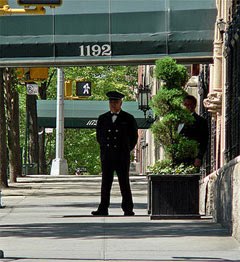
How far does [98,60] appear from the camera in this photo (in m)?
21.5

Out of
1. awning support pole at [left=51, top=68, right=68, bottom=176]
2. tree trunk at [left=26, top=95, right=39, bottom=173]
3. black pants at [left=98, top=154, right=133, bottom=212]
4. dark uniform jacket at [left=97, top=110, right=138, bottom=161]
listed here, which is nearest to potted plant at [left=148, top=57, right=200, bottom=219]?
dark uniform jacket at [left=97, top=110, right=138, bottom=161]

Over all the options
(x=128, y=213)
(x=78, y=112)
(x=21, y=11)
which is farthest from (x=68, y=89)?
(x=21, y=11)

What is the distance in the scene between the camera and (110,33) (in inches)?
851

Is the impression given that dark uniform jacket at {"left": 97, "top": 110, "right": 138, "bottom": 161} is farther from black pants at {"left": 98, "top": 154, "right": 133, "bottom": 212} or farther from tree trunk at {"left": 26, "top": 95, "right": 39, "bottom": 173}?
tree trunk at {"left": 26, "top": 95, "right": 39, "bottom": 173}

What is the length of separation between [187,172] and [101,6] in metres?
6.67

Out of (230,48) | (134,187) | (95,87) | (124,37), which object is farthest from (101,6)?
(95,87)

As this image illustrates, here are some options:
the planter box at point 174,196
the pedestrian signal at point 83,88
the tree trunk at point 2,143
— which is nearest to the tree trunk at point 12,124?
the tree trunk at point 2,143

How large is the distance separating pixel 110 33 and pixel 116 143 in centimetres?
476

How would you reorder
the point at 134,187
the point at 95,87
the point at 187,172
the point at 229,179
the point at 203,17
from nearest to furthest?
the point at 229,179, the point at 187,172, the point at 203,17, the point at 134,187, the point at 95,87

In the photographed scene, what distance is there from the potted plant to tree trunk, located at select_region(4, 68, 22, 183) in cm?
2038

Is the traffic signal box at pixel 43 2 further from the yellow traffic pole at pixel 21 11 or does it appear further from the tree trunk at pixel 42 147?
the tree trunk at pixel 42 147

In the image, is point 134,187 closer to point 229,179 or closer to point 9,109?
point 9,109

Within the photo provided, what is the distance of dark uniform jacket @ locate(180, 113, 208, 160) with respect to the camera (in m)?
16.5

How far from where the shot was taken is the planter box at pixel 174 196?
1566cm
